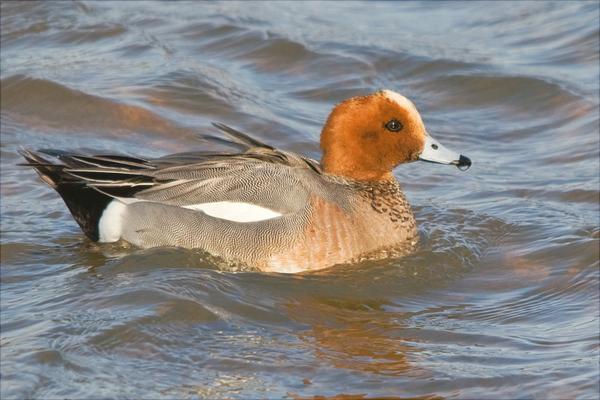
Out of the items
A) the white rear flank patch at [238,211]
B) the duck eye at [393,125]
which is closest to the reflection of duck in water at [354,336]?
the white rear flank patch at [238,211]

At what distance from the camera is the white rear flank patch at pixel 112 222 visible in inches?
273

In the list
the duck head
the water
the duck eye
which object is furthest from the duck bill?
the water

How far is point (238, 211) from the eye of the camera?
670cm

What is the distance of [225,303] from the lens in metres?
6.11

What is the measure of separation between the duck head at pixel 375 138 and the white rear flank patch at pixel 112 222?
1211mm

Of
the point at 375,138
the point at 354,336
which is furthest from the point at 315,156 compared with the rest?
the point at 354,336

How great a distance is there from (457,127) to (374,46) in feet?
5.99

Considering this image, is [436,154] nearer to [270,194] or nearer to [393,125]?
[393,125]

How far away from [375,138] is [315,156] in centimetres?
201

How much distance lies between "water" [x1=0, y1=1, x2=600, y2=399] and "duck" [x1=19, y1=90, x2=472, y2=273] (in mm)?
146

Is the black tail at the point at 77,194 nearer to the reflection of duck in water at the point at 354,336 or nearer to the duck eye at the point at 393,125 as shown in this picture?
the reflection of duck in water at the point at 354,336

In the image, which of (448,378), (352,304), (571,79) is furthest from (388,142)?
(571,79)

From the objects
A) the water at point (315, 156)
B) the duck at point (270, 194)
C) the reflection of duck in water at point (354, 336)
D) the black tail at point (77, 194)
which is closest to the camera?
the water at point (315, 156)

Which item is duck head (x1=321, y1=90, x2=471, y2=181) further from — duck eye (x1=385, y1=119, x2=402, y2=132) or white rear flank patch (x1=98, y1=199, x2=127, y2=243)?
white rear flank patch (x1=98, y1=199, x2=127, y2=243)
